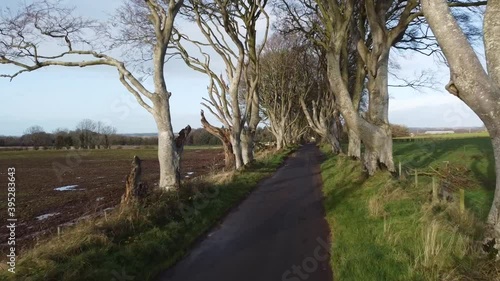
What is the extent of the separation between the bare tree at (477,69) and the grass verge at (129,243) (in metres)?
5.48

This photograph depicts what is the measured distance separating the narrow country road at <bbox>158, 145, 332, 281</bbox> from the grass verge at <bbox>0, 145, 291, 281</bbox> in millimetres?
388

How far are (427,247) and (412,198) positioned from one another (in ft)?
13.2

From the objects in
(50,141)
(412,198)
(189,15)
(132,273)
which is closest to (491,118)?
(412,198)

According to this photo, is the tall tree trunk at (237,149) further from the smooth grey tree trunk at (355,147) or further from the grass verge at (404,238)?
the grass verge at (404,238)

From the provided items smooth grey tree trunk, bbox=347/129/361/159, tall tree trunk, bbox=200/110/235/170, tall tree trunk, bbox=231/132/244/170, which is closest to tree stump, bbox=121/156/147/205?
tall tree trunk, bbox=231/132/244/170

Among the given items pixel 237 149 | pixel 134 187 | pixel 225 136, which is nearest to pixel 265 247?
pixel 134 187

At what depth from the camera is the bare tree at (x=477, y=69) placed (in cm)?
543

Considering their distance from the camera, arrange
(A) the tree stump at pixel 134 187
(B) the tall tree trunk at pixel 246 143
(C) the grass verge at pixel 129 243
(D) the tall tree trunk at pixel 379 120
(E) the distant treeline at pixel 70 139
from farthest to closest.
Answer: (E) the distant treeline at pixel 70 139 → (B) the tall tree trunk at pixel 246 143 → (D) the tall tree trunk at pixel 379 120 → (A) the tree stump at pixel 134 187 → (C) the grass verge at pixel 129 243

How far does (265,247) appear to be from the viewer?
8305 millimetres

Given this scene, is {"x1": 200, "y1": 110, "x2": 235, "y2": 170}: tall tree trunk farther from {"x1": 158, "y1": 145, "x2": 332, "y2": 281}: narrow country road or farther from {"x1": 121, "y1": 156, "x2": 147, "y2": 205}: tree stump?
{"x1": 121, "y1": 156, "x2": 147, "y2": 205}: tree stump

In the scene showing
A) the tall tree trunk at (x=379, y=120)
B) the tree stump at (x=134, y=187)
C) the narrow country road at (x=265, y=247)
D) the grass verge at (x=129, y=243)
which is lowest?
the narrow country road at (x=265, y=247)

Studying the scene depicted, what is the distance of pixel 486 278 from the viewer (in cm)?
530

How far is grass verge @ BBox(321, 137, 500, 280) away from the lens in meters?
5.90

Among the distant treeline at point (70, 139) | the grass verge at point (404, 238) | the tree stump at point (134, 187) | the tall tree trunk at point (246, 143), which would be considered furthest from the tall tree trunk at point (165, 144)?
the distant treeline at point (70, 139)
